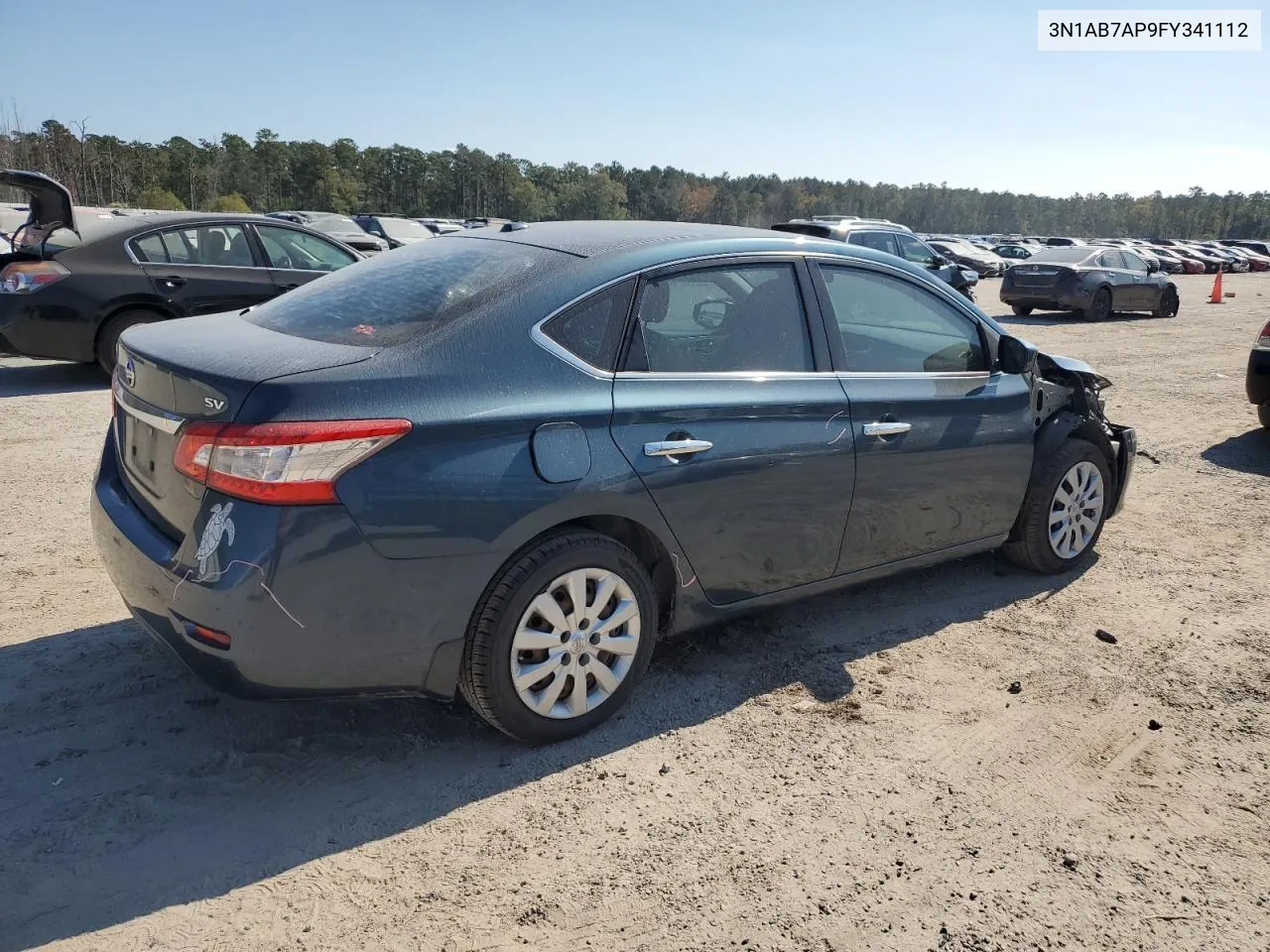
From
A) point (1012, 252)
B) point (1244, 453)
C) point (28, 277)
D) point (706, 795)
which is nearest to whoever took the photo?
point (706, 795)

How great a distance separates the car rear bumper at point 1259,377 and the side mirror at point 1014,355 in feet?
15.5

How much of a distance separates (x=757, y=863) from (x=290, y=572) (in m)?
1.54

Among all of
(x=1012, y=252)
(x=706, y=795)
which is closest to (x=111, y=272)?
(x=706, y=795)

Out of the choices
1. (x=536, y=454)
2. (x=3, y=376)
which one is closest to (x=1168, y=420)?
(x=536, y=454)

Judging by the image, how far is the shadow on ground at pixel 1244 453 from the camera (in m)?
7.49

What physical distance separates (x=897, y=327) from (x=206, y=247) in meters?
7.36

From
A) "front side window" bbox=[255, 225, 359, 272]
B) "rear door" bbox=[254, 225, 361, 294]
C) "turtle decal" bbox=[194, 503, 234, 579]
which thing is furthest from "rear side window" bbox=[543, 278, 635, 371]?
"front side window" bbox=[255, 225, 359, 272]

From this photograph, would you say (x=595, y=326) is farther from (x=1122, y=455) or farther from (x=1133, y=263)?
(x=1133, y=263)

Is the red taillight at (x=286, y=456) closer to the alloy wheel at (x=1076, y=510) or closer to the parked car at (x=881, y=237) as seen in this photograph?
the alloy wheel at (x=1076, y=510)

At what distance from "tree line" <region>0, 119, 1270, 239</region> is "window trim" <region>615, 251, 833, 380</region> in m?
38.9

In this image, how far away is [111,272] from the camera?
342 inches

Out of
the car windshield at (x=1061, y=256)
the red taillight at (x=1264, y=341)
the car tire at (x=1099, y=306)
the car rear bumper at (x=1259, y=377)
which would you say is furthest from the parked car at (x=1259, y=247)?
the car rear bumper at (x=1259, y=377)

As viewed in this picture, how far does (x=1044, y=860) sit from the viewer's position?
2.83 metres

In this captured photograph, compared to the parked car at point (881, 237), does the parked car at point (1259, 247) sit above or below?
above
